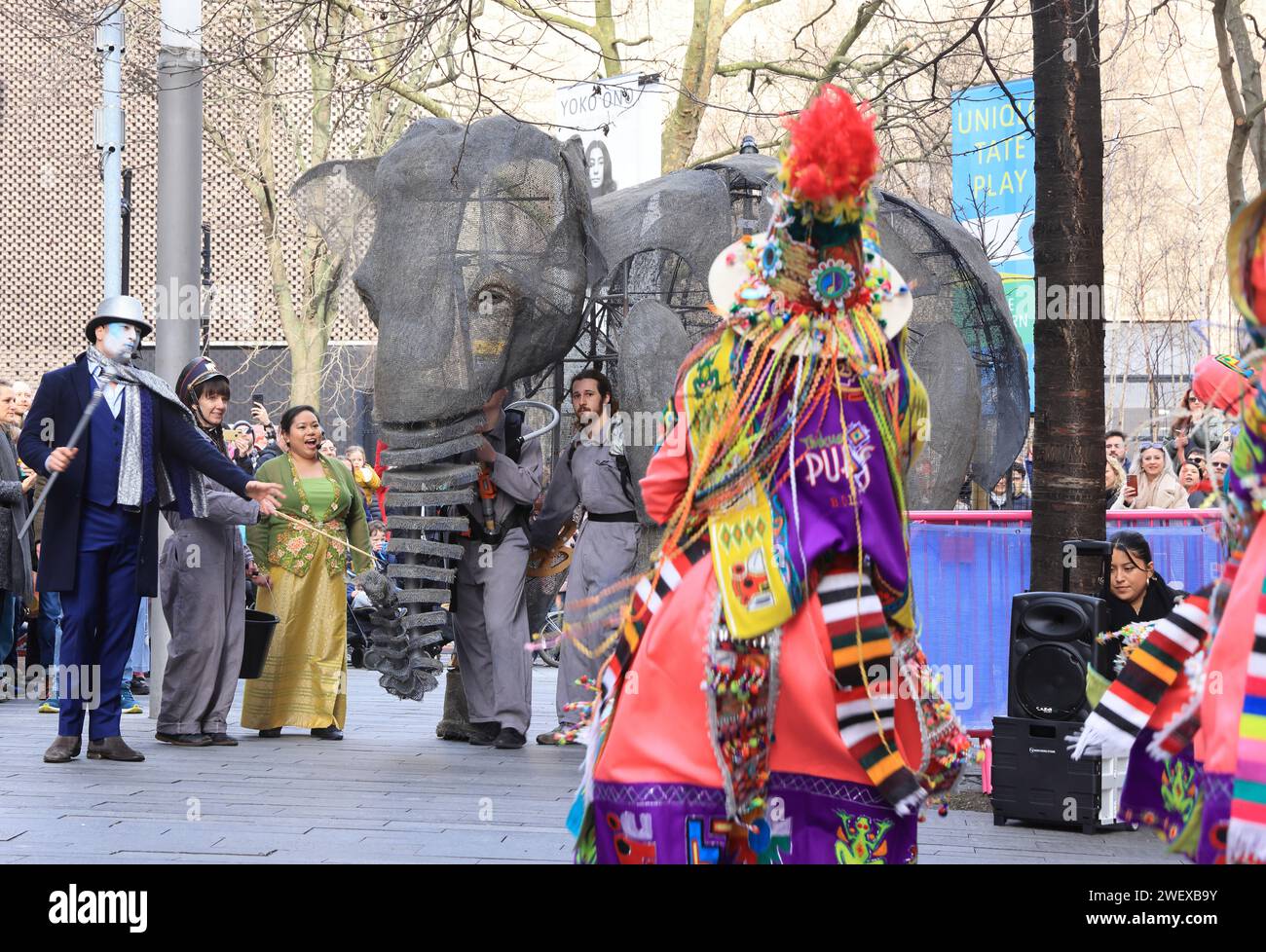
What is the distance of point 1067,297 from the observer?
7945mm

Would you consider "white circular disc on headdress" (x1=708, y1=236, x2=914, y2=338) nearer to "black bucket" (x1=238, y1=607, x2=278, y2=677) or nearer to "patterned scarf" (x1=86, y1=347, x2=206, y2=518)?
"patterned scarf" (x1=86, y1=347, x2=206, y2=518)

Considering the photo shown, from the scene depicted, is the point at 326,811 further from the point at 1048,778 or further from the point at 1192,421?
the point at 1192,421

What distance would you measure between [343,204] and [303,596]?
8.04ft

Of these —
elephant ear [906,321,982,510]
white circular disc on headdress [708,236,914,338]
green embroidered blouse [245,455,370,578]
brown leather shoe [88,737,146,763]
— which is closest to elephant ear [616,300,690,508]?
elephant ear [906,321,982,510]

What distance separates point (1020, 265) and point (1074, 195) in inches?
357

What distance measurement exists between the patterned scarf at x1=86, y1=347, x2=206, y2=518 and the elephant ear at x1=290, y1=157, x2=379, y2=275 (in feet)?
3.93

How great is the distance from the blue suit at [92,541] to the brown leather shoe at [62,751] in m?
0.04

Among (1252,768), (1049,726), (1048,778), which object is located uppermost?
(1252,768)

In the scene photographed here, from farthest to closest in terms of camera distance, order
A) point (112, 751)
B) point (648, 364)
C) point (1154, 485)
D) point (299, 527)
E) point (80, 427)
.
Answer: point (1154, 485), point (299, 527), point (648, 364), point (112, 751), point (80, 427)

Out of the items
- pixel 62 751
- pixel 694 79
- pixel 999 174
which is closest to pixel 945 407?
pixel 62 751

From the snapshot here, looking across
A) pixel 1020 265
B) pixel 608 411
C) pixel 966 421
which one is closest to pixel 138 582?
pixel 608 411

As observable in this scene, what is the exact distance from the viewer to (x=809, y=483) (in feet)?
14.5

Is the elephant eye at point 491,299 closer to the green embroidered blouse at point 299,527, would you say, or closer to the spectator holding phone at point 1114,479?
the green embroidered blouse at point 299,527
